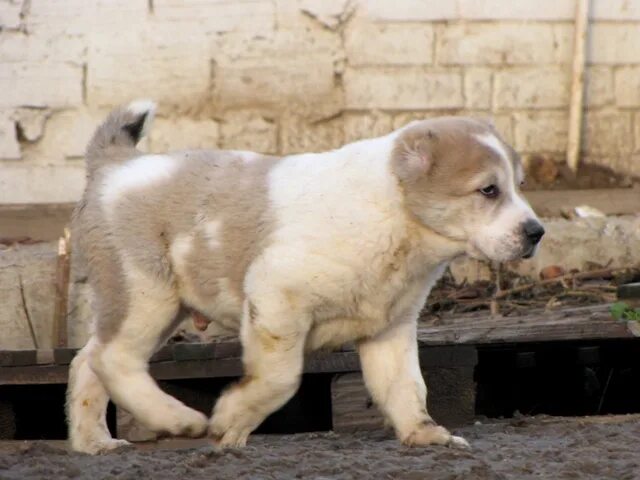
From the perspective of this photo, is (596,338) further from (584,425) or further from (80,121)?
(80,121)

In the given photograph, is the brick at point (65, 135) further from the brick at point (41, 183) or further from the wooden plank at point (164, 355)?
the wooden plank at point (164, 355)

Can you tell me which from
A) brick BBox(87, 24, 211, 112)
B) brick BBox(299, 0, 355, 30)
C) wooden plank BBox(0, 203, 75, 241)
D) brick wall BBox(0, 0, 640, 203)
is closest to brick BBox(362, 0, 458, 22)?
brick wall BBox(0, 0, 640, 203)

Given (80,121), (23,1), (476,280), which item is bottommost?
(476,280)

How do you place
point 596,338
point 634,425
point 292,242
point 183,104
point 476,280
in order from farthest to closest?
point 183,104 → point 476,280 → point 596,338 → point 634,425 → point 292,242

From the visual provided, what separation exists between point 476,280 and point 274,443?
8.76 ft

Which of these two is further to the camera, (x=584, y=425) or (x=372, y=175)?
(x=584, y=425)

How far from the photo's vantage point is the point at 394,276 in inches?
221

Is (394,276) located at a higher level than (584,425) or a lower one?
higher

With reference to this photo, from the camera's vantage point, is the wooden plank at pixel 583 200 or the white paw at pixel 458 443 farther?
the wooden plank at pixel 583 200

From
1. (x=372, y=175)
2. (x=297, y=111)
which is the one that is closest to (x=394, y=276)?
(x=372, y=175)

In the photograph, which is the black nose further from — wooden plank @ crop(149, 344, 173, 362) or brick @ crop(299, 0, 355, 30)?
brick @ crop(299, 0, 355, 30)

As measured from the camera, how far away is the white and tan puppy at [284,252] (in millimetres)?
5547

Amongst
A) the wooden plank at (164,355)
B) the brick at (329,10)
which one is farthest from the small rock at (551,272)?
the wooden plank at (164,355)

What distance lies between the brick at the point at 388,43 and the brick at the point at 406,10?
0.14ft
